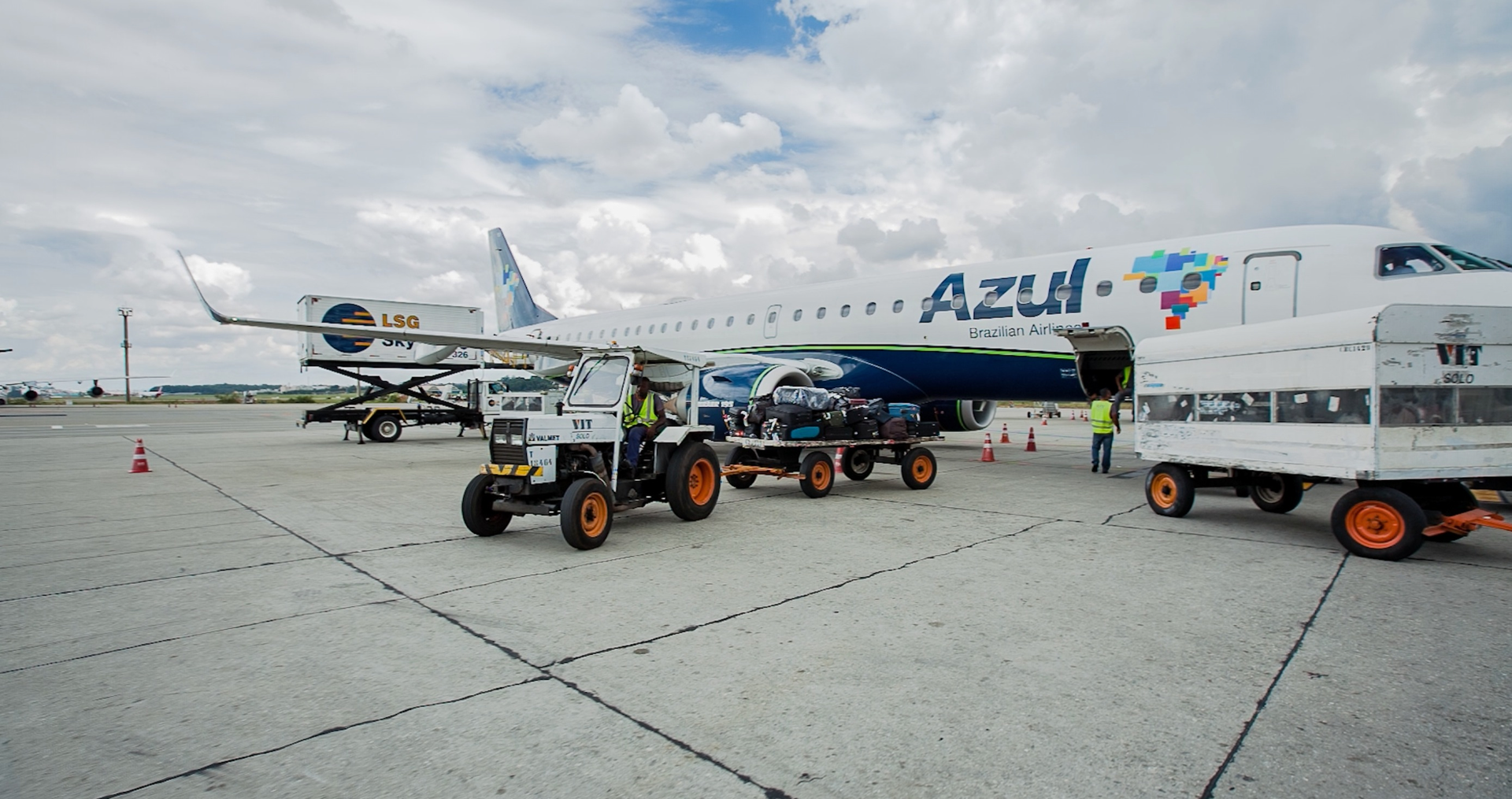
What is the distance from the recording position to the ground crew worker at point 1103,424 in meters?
12.5

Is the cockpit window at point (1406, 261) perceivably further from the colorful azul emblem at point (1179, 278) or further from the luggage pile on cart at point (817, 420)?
the luggage pile on cart at point (817, 420)

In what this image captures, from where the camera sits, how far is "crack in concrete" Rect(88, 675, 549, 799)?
285cm

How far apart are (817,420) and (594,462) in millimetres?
3651

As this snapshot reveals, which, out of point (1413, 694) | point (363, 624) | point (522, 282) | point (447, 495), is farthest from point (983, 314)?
point (522, 282)

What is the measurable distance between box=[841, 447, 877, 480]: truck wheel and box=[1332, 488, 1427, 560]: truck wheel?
5.67m

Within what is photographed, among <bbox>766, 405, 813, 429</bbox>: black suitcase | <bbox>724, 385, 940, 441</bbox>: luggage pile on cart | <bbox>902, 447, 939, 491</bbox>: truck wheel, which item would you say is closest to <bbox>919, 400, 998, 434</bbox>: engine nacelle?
<bbox>724, 385, 940, 441</bbox>: luggage pile on cart

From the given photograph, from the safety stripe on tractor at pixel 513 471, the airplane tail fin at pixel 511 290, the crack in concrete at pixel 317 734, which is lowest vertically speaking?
the crack in concrete at pixel 317 734

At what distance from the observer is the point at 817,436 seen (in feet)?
33.0

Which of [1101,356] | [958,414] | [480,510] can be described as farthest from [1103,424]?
[480,510]

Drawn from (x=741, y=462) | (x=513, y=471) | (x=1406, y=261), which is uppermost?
(x=1406, y=261)

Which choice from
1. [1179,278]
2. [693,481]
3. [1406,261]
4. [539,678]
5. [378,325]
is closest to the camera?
[539,678]

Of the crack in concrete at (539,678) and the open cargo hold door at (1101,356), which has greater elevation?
the open cargo hold door at (1101,356)

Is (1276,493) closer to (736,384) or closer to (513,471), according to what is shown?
(736,384)

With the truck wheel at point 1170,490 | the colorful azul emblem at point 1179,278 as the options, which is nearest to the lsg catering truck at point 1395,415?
the truck wheel at point 1170,490
